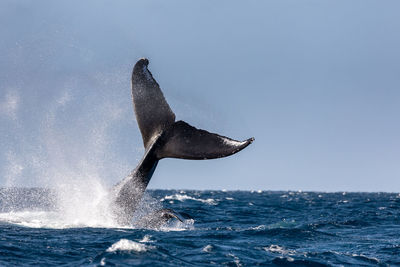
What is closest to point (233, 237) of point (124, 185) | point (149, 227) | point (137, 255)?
point (149, 227)

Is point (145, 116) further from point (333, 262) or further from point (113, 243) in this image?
point (333, 262)

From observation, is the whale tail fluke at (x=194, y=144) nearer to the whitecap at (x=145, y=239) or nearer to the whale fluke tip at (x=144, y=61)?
the whale fluke tip at (x=144, y=61)

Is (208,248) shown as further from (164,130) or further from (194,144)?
(164,130)

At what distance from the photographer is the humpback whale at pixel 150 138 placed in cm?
1195

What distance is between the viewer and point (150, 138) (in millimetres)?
12648

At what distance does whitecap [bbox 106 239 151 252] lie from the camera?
966 cm

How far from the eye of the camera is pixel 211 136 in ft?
38.1

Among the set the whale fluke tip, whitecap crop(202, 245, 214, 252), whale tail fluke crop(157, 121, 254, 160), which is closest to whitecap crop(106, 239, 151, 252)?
whitecap crop(202, 245, 214, 252)

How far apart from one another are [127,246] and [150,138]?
3.36 metres

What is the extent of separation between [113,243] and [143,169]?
92.4 inches

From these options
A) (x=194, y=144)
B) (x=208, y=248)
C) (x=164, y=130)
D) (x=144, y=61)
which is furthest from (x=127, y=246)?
(x=144, y=61)

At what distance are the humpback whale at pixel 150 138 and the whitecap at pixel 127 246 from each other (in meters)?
1.96

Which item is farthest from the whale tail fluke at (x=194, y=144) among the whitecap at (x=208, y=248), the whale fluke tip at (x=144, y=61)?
the whitecap at (x=208, y=248)

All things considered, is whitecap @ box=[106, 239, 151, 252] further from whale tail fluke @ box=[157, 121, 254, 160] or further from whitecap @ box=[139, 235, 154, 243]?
whale tail fluke @ box=[157, 121, 254, 160]
